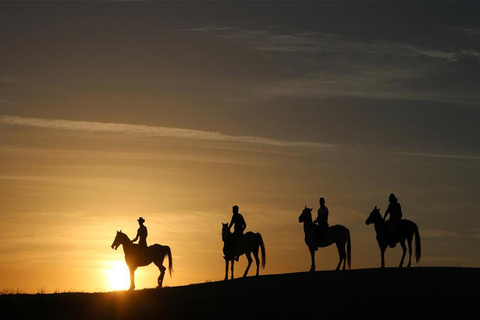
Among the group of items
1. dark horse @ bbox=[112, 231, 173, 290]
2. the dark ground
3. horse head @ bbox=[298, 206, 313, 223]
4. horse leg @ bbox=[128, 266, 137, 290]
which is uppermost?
horse head @ bbox=[298, 206, 313, 223]

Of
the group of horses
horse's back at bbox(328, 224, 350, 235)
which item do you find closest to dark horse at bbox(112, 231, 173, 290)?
the group of horses

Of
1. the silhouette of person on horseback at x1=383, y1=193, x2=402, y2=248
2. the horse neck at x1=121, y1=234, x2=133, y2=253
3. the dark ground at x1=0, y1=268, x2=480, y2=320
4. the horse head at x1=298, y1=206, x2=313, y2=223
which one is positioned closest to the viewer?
the dark ground at x1=0, y1=268, x2=480, y2=320

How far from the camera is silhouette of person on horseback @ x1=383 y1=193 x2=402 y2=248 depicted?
40.7m

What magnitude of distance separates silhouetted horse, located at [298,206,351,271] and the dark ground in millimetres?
2812

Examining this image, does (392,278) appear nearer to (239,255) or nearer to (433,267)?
(433,267)

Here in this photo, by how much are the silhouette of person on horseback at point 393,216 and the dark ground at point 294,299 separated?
2.39 metres

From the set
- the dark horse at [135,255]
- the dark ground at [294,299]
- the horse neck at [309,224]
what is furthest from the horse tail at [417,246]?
the dark horse at [135,255]

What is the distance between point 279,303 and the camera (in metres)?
34.4

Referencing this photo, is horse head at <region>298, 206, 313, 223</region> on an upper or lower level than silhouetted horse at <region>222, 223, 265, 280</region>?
upper

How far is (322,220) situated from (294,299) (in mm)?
7618

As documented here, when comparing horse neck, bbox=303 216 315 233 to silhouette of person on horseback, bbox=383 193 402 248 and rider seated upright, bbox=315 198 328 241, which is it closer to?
rider seated upright, bbox=315 198 328 241

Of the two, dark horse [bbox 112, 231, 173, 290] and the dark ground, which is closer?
the dark ground

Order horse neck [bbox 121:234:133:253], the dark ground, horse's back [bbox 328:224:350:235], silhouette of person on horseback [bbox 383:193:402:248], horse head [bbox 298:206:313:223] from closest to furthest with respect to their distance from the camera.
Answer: the dark ground
silhouette of person on horseback [bbox 383:193:402:248]
horse head [bbox 298:206:313:223]
horse's back [bbox 328:224:350:235]
horse neck [bbox 121:234:133:253]

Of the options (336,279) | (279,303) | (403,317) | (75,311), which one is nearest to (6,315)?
(75,311)
